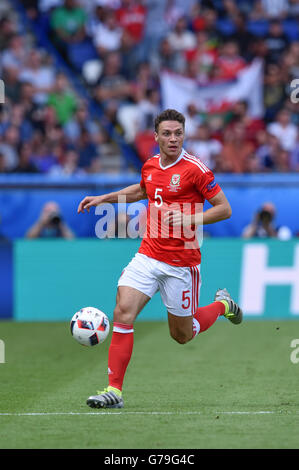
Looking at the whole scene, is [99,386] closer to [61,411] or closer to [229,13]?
[61,411]

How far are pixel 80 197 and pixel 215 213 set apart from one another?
7493 mm

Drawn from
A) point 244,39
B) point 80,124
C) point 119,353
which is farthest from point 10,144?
point 119,353

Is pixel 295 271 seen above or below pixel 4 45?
below

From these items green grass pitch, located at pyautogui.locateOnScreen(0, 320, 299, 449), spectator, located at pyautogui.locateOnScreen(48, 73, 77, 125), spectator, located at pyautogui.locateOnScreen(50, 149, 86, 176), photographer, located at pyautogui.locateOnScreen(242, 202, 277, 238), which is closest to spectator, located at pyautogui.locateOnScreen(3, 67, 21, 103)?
spectator, located at pyautogui.locateOnScreen(48, 73, 77, 125)

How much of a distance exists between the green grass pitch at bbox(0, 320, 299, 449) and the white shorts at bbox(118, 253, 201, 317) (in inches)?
30.4

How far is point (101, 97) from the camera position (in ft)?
57.7

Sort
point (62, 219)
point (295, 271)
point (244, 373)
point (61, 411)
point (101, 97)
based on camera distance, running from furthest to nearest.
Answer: point (101, 97) → point (62, 219) → point (295, 271) → point (244, 373) → point (61, 411)

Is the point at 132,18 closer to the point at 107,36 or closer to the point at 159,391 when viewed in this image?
the point at 107,36

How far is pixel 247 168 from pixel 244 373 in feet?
23.4

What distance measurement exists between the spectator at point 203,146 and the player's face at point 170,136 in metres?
8.37

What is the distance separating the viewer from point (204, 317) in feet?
25.9

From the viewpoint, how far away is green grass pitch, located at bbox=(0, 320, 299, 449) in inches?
228

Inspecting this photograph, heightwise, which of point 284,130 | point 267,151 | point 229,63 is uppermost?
point 229,63
